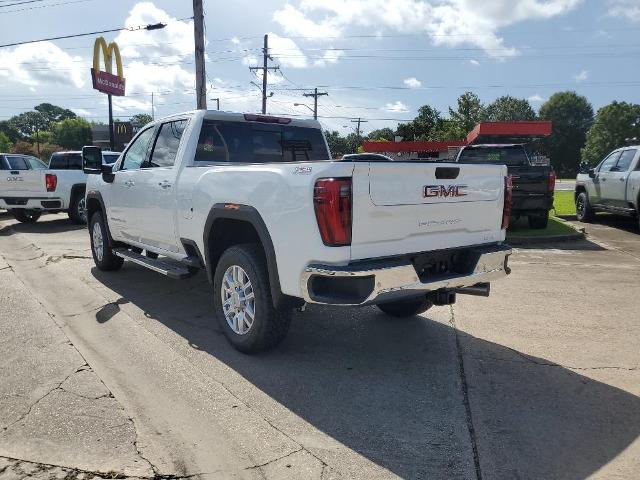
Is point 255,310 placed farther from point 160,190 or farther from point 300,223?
point 160,190

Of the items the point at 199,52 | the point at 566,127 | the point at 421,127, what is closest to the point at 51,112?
the point at 421,127

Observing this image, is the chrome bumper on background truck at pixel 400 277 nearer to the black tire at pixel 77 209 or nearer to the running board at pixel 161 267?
the running board at pixel 161 267

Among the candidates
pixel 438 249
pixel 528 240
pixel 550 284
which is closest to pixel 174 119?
pixel 438 249

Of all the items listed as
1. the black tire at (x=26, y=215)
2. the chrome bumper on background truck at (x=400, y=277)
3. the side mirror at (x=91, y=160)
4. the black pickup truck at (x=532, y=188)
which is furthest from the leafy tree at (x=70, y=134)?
the chrome bumper on background truck at (x=400, y=277)

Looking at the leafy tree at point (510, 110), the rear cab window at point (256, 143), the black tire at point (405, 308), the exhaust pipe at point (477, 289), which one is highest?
the leafy tree at point (510, 110)

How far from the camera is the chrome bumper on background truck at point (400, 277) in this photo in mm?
3293

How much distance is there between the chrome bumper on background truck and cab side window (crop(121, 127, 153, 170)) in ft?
11.3

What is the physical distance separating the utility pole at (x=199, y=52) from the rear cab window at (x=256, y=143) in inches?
469

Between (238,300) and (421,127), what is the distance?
234 ft

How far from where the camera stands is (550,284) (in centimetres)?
672

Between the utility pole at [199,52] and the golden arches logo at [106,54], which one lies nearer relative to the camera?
the utility pole at [199,52]

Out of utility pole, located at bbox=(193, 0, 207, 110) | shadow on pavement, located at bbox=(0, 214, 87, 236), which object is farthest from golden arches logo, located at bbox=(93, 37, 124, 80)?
shadow on pavement, located at bbox=(0, 214, 87, 236)

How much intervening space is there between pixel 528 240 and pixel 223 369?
778 cm

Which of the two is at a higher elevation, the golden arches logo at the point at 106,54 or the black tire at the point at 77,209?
the golden arches logo at the point at 106,54
